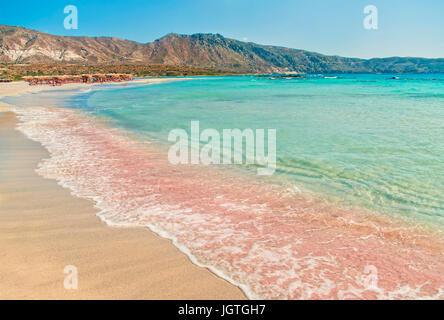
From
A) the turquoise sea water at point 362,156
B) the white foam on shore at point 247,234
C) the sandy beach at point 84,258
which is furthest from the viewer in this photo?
the turquoise sea water at point 362,156

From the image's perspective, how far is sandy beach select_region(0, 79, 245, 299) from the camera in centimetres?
345

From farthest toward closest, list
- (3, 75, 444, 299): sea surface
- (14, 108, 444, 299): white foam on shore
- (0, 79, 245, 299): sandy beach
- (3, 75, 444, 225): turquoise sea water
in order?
(3, 75, 444, 225): turquoise sea water
(3, 75, 444, 299): sea surface
(14, 108, 444, 299): white foam on shore
(0, 79, 245, 299): sandy beach

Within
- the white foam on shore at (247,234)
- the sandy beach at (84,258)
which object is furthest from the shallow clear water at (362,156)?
the sandy beach at (84,258)

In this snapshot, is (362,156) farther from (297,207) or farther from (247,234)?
(247,234)

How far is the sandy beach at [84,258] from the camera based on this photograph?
345 centimetres

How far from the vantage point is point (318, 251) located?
14.7ft

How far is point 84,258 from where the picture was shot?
4.10 meters

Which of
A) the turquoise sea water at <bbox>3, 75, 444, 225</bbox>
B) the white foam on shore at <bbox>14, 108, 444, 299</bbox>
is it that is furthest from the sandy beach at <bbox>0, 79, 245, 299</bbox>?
the turquoise sea water at <bbox>3, 75, 444, 225</bbox>

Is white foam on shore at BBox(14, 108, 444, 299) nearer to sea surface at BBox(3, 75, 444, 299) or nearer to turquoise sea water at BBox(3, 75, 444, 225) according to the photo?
sea surface at BBox(3, 75, 444, 299)

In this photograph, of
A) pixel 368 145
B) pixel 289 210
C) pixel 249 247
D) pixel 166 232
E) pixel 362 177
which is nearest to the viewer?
pixel 249 247

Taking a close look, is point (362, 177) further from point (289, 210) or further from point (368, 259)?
point (368, 259)

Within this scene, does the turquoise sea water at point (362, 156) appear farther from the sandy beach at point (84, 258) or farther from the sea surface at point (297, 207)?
the sandy beach at point (84, 258)
